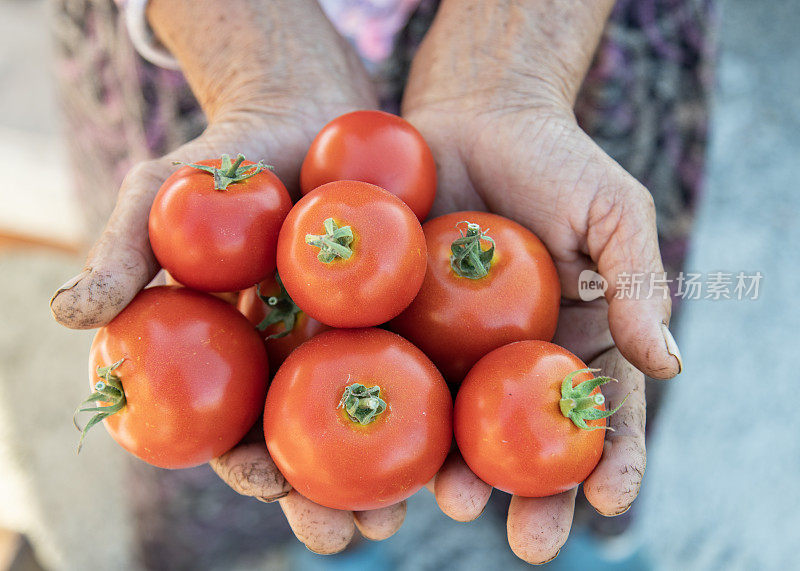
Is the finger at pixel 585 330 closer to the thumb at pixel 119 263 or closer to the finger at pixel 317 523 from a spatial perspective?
the finger at pixel 317 523

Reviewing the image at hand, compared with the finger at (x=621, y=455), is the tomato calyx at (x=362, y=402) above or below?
above

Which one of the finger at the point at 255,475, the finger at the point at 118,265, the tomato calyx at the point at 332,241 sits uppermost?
the tomato calyx at the point at 332,241

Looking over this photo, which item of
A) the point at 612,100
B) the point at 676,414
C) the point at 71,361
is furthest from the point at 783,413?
the point at 71,361

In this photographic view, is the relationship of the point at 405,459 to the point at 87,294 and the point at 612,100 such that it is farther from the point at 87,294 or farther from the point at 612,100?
the point at 612,100

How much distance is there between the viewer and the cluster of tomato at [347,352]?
4.64 feet

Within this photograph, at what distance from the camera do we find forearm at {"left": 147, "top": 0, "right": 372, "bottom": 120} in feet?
7.32

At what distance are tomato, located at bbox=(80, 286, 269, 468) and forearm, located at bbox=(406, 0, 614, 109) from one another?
1.24 metres

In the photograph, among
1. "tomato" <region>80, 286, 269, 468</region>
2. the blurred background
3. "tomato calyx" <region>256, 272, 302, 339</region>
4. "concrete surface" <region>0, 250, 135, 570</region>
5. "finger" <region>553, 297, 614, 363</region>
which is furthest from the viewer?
"concrete surface" <region>0, 250, 135, 570</region>

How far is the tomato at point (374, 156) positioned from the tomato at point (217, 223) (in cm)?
20

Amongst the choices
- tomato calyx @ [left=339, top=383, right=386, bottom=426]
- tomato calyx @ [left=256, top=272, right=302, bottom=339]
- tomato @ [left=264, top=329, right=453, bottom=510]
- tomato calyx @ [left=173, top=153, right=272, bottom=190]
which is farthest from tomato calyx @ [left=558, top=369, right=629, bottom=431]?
tomato calyx @ [left=173, top=153, right=272, bottom=190]

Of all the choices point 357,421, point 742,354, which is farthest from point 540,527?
point 742,354

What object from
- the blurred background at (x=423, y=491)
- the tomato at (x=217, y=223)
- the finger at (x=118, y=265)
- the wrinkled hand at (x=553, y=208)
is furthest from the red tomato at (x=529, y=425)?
the blurred background at (x=423, y=491)

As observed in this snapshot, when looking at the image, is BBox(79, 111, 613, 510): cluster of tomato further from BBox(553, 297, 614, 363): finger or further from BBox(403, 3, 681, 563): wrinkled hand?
BBox(553, 297, 614, 363): finger

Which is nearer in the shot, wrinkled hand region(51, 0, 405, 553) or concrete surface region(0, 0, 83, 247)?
wrinkled hand region(51, 0, 405, 553)
